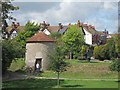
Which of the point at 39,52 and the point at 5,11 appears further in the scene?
the point at 39,52

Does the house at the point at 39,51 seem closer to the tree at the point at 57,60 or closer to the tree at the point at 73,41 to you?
the tree at the point at 73,41

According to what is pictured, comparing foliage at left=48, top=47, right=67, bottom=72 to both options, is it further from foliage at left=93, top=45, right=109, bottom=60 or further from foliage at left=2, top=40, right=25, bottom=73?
foliage at left=93, top=45, right=109, bottom=60

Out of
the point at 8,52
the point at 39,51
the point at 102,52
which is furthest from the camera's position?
the point at 102,52

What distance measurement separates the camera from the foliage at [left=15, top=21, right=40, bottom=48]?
1995 inches

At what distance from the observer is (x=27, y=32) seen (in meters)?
50.9

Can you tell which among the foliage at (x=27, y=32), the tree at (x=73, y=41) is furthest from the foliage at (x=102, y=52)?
the foliage at (x=27, y=32)

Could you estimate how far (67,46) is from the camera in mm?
43188

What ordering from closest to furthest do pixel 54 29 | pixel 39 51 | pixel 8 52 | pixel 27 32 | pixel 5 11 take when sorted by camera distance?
1. pixel 5 11
2. pixel 8 52
3. pixel 39 51
4. pixel 27 32
5. pixel 54 29

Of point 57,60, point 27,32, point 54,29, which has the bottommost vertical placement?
point 57,60

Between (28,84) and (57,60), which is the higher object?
(57,60)

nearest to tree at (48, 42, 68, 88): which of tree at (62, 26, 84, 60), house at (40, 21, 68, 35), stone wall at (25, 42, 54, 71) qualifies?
stone wall at (25, 42, 54, 71)

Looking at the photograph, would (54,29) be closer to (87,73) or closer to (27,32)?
(27,32)

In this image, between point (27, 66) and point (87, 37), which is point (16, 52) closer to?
point (27, 66)

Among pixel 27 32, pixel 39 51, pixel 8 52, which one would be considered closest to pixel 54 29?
pixel 27 32
